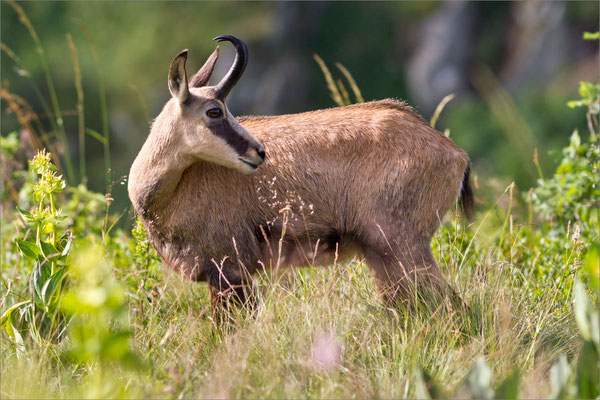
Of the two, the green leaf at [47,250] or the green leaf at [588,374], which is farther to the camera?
the green leaf at [47,250]

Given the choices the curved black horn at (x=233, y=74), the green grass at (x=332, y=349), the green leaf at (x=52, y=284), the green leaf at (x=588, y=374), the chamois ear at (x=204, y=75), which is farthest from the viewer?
the chamois ear at (x=204, y=75)

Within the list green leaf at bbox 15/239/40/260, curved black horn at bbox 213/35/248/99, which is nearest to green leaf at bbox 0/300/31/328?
green leaf at bbox 15/239/40/260

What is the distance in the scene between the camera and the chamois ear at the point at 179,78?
4801 mm

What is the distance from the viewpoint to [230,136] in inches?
192

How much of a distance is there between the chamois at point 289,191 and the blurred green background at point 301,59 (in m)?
22.3

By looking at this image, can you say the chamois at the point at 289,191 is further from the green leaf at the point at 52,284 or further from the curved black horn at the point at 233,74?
the green leaf at the point at 52,284

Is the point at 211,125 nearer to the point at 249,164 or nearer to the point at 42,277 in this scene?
the point at 249,164

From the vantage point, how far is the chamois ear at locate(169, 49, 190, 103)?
189 inches

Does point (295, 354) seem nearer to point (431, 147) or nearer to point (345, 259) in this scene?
point (345, 259)

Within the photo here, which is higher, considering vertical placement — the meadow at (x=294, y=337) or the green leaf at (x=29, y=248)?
the green leaf at (x=29, y=248)

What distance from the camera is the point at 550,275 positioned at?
5445 millimetres

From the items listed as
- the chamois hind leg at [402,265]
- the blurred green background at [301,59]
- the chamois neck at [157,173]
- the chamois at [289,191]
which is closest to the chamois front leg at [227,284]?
the chamois at [289,191]

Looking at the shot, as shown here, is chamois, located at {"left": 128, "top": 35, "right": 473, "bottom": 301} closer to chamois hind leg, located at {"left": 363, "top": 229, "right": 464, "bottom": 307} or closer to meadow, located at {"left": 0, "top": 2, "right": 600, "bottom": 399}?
Answer: chamois hind leg, located at {"left": 363, "top": 229, "right": 464, "bottom": 307}

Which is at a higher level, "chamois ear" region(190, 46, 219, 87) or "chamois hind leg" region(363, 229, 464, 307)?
"chamois ear" region(190, 46, 219, 87)
